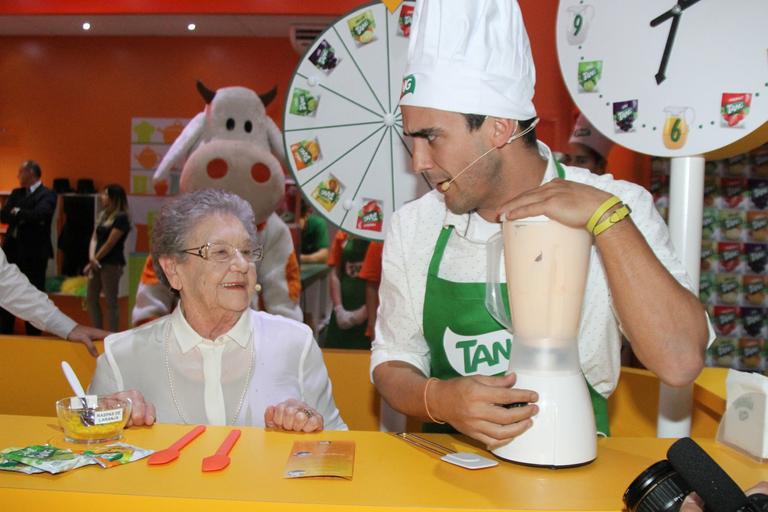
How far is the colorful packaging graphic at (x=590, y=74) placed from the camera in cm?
207

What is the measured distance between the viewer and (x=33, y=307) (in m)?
2.75

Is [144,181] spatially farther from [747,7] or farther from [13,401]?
[747,7]

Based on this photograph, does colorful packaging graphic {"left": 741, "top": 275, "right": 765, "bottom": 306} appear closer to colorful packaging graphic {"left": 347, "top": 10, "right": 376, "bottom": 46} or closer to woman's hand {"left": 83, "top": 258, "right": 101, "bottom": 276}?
colorful packaging graphic {"left": 347, "top": 10, "right": 376, "bottom": 46}

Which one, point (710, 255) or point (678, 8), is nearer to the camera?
point (678, 8)

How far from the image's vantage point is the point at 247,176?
358cm

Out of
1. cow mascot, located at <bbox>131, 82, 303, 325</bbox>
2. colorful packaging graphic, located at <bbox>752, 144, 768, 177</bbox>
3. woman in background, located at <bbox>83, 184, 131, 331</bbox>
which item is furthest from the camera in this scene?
woman in background, located at <bbox>83, 184, 131, 331</bbox>

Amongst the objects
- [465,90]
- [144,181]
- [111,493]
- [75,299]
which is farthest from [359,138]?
[144,181]

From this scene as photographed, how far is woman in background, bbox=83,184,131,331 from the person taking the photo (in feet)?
22.9

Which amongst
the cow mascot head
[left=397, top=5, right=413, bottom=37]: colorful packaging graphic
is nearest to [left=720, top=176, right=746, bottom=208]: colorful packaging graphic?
the cow mascot head

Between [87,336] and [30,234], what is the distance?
4.93m

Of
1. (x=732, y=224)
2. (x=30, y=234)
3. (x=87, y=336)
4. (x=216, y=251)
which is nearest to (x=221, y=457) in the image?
(x=216, y=251)

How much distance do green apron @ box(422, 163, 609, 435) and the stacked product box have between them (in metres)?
3.75

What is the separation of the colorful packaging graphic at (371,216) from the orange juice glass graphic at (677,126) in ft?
3.48

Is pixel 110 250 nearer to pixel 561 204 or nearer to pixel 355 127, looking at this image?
pixel 355 127
